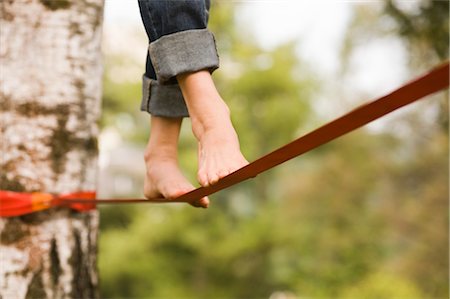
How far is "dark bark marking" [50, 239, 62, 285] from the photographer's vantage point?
1.52 m

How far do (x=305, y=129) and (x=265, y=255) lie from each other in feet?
6.44

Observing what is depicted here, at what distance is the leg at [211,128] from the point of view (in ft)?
3.85

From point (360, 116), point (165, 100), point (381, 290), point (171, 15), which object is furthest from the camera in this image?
point (381, 290)

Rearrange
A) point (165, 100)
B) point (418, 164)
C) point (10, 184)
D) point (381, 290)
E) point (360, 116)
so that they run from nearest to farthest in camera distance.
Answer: point (360, 116) → point (165, 100) → point (10, 184) → point (381, 290) → point (418, 164)

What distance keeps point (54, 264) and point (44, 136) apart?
0.29m

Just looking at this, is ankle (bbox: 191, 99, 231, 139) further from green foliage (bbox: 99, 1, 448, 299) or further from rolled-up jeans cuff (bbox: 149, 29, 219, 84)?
green foliage (bbox: 99, 1, 448, 299)

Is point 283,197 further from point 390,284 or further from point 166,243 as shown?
point 390,284

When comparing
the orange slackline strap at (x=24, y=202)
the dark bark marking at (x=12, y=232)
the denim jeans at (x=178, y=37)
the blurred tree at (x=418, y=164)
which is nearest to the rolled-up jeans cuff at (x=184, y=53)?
the denim jeans at (x=178, y=37)

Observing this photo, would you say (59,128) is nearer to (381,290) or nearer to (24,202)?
(24,202)

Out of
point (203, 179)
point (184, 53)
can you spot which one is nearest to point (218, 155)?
point (203, 179)

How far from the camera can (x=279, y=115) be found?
9.73 m

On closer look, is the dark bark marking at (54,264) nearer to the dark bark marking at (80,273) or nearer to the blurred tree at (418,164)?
the dark bark marking at (80,273)

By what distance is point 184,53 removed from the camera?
1153mm

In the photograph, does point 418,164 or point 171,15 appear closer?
point 171,15
